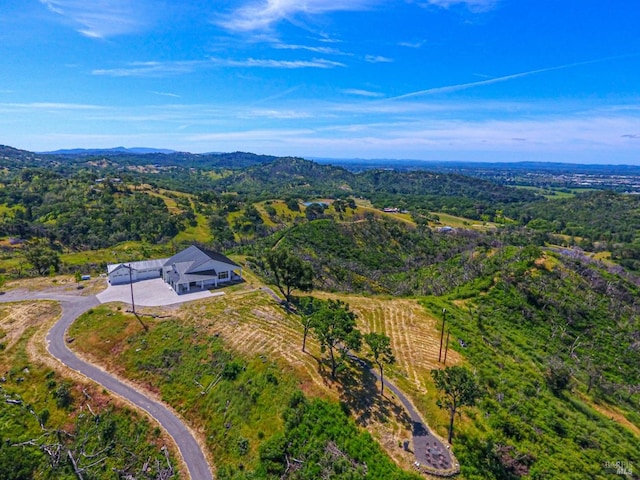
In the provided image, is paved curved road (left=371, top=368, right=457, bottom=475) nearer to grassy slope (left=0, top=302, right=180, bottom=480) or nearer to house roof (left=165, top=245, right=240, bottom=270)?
grassy slope (left=0, top=302, right=180, bottom=480)

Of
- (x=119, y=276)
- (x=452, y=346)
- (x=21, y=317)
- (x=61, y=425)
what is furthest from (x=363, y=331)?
(x=21, y=317)

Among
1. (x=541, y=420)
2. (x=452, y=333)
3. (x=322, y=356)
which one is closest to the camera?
(x=541, y=420)

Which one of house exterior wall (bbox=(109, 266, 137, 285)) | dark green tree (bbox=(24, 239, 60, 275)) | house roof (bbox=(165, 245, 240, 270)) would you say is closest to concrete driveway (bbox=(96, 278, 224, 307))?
house exterior wall (bbox=(109, 266, 137, 285))

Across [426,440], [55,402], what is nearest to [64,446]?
[55,402]

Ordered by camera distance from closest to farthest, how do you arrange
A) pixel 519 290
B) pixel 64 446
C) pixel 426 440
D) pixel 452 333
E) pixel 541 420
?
pixel 426 440 < pixel 64 446 < pixel 541 420 < pixel 452 333 < pixel 519 290

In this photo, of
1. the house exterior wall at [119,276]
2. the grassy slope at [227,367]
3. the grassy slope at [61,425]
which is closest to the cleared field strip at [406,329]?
the grassy slope at [227,367]

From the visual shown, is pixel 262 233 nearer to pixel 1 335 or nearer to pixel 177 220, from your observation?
pixel 177 220

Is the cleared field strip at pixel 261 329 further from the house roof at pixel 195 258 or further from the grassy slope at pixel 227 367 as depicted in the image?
the house roof at pixel 195 258
